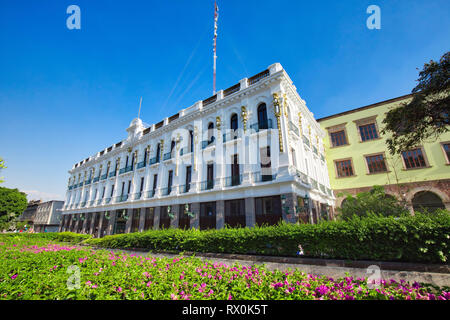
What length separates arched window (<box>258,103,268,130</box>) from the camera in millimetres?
16328

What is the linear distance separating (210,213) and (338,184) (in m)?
15.9

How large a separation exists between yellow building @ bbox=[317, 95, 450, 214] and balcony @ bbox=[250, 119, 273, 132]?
12804 mm

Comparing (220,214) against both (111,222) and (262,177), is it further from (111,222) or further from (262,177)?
(111,222)

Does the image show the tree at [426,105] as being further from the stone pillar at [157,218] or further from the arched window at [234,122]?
the stone pillar at [157,218]

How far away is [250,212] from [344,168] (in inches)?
591

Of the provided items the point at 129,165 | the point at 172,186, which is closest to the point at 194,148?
the point at 172,186

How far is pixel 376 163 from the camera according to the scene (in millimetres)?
21031

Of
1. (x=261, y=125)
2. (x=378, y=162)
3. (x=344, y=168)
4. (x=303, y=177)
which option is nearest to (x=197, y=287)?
(x=303, y=177)

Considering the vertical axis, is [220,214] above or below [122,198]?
below

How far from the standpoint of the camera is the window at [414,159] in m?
18.9

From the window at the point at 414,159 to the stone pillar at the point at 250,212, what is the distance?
55.8ft

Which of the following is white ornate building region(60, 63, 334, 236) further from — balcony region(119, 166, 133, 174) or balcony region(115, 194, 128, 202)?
balcony region(119, 166, 133, 174)

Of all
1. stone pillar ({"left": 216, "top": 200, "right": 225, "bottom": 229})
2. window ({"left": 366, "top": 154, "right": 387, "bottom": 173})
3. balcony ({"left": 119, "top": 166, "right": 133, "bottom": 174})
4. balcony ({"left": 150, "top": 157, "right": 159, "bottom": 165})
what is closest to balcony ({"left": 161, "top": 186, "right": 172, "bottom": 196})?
balcony ({"left": 150, "top": 157, "right": 159, "bottom": 165})
